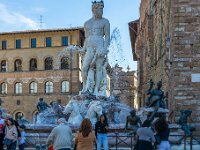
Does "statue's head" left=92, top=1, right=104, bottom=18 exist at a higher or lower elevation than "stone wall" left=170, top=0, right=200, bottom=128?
higher

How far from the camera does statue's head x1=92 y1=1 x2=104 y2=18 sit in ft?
62.0

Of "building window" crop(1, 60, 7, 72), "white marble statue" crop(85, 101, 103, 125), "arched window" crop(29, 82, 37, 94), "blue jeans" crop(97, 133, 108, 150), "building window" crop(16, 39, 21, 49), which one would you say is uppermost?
"building window" crop(16, 39, 21, 49)

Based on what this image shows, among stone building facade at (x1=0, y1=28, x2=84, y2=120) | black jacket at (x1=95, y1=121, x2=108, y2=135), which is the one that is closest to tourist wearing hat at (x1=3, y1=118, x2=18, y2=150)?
black jacket at (x1=95, y1=121, x2=108, y2=135)

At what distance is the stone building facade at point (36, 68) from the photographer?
179ft

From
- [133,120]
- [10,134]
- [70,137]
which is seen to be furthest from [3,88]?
[70,137]

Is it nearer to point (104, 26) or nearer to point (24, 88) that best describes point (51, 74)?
point (24, 88)

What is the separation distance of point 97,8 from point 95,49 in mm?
1580

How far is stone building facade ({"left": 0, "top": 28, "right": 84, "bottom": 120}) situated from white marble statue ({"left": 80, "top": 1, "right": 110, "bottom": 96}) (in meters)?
34.3

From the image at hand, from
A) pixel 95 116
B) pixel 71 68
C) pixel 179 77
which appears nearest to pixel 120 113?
pixel 95 116

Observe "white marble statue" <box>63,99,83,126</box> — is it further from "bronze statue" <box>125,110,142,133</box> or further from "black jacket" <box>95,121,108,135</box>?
"black jacket" <box>95,121,108,135</box>

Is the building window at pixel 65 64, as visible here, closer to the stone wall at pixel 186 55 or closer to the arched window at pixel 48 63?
the arched window at pixel 48 63

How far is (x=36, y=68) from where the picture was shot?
56.2 metres

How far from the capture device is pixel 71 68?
54.4 meters

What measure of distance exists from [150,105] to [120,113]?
2.03 meters
